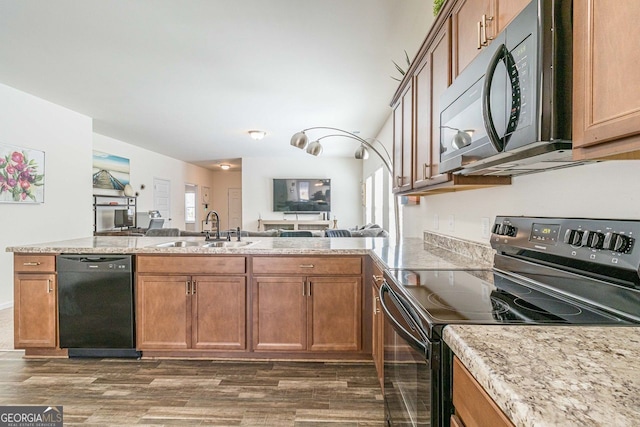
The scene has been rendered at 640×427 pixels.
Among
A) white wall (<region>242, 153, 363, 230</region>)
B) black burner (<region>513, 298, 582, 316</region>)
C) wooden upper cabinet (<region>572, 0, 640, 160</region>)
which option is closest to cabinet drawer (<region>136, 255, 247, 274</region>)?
black burner (<region>513, 298, 582, 316</region>)

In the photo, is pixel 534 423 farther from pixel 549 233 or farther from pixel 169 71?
pixel 169 71

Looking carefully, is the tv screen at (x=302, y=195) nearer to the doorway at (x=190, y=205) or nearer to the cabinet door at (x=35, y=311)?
the doorway at (x=190, y=205)

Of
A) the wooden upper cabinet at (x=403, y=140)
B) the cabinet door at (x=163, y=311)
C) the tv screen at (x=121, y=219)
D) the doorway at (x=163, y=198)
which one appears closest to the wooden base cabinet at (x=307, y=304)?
the cabinet door at (x=163, y=311)

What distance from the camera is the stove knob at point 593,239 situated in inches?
41.4

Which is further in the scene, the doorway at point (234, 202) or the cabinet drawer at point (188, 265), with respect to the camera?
the doorway at point (234, 202)

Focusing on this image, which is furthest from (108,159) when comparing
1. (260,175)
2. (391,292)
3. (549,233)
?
(549,233)

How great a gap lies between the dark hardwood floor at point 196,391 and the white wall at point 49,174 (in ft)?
6.90

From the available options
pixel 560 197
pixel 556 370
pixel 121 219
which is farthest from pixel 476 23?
pixel 121 219

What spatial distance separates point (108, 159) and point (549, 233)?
736cm

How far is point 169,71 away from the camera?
3701 millimetres

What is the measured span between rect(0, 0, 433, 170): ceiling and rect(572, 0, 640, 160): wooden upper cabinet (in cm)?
201

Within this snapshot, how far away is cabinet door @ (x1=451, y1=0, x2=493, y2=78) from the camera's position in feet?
4.65

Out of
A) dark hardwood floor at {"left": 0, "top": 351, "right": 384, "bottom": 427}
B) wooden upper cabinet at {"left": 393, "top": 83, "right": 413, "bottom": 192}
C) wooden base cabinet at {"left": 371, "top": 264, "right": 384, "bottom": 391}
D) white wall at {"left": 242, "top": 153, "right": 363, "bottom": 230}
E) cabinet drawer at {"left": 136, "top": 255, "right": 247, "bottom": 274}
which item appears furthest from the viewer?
white wall at {"left": 242, "top": 153, "right": 363, "bottom": 230}

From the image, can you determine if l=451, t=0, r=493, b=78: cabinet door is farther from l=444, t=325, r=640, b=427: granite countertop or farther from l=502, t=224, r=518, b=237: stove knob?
l=444, t=325, r=640, b=427: granite countertop
